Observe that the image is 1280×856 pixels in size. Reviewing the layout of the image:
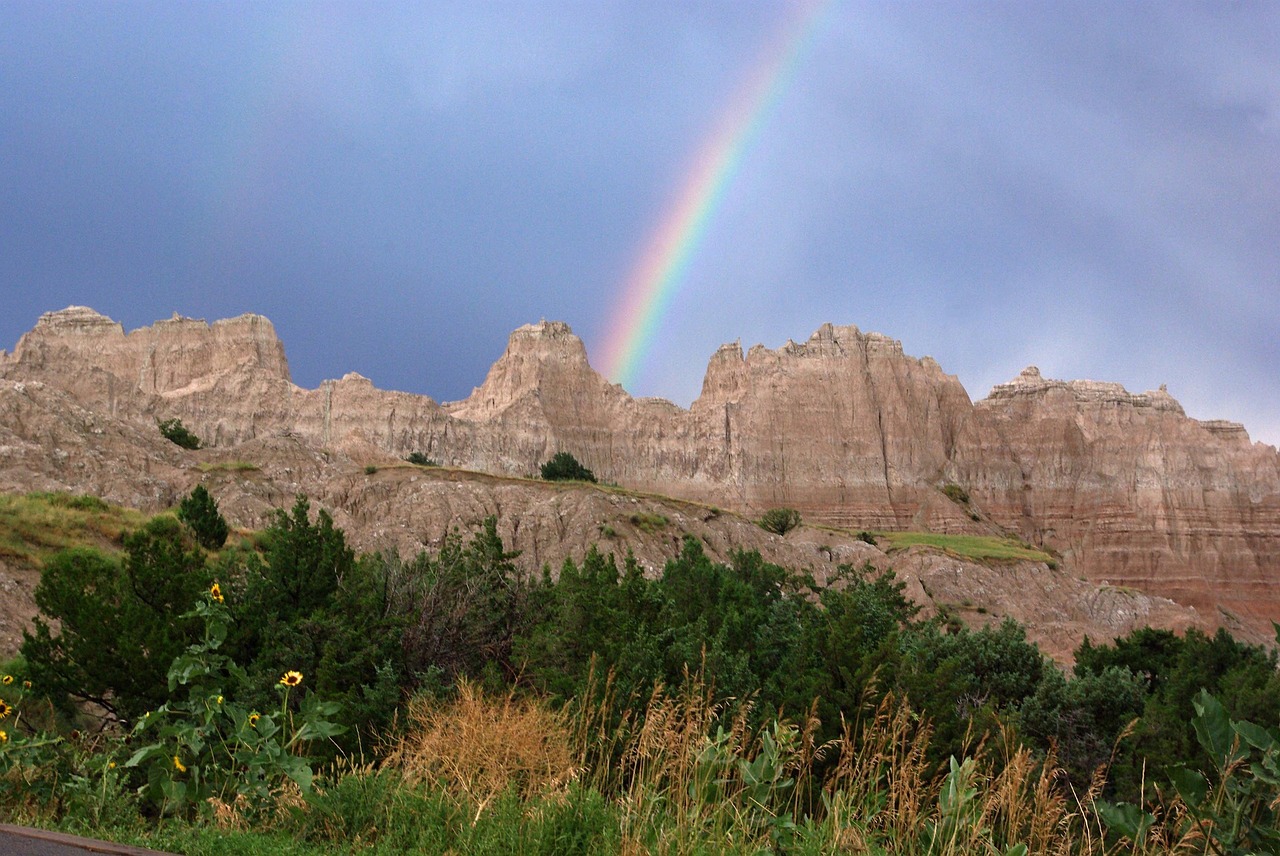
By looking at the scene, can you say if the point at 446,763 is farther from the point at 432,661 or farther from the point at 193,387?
the point at 193,387

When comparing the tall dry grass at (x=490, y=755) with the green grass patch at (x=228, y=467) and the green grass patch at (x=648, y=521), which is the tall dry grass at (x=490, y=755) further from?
the green grass patch at (x=228, y=467)

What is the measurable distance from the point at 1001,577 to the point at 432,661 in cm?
5283

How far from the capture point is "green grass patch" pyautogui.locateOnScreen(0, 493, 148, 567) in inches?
859

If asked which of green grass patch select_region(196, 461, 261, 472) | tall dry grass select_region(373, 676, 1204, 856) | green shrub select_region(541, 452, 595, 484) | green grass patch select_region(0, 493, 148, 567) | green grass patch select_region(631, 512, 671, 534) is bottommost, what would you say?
tall dry grass select_region(373, 676, 1204, 856)

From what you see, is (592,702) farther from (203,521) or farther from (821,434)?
(821,434)

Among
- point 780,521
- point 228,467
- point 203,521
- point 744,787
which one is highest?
point 780,521

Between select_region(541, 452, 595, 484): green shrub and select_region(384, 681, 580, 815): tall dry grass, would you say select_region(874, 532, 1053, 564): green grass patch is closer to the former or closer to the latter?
select_region(541, 452, 595, 484): green shrub

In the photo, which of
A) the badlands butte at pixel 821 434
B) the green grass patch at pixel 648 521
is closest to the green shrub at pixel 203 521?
the green grass patch at pixel 648 521

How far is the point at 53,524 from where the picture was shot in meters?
24.2

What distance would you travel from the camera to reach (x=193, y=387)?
4604 inches

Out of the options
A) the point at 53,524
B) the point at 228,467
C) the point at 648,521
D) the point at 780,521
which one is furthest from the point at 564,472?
the point at 53,524

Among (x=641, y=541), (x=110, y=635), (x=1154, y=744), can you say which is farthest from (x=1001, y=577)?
(x=110, y=635)

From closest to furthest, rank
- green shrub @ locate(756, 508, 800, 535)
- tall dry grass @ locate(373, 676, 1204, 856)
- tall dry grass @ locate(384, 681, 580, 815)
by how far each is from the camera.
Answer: tall dry grass @ locate(373, 676, 1204, 856), tall dry grass @ locate(384, 681, 580, 815), green shrub @ locate(756, 508, 800, 535)

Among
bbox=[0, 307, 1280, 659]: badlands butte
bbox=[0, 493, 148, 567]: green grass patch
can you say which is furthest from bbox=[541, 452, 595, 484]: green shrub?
bbox=[0, 493, 148, 567]: green grass patch
